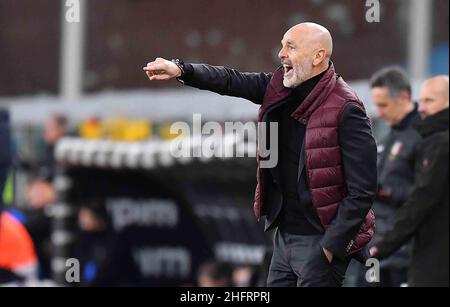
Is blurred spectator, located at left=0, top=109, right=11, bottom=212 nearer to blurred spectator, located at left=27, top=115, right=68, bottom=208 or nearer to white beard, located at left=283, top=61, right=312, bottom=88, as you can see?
white beard, located at left=283, top=61, right=312, bottom=88

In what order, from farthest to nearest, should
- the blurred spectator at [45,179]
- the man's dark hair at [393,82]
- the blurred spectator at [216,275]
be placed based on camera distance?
the blurred spectator at [45,179] < the blurred spectator at [216,275] < the man's dark hair at [393,82]

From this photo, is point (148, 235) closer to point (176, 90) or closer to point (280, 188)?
point (176, 90)

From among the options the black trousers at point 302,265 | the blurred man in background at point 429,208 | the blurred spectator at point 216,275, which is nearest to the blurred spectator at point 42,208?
the blurred spectator at point 216,275

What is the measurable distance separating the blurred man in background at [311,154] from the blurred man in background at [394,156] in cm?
201

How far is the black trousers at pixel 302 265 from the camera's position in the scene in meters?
6.77

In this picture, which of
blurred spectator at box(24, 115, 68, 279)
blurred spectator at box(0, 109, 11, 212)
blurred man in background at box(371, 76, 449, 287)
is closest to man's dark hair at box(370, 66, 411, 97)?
blurred man in background at box(371, 76, 449, 287)

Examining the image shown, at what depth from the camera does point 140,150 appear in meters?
12.3

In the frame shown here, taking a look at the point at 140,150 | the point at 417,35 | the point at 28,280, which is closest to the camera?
the point at 28,280

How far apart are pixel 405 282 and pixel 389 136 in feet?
3.16

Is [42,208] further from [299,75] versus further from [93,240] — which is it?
[299,75]

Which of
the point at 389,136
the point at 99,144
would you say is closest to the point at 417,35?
the point at 389,136

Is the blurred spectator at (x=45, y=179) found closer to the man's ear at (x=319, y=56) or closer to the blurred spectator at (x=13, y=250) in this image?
the blurred spectator at (x=13, y=250)

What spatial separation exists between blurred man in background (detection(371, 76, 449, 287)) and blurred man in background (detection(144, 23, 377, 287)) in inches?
62.3

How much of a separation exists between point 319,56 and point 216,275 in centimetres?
458
